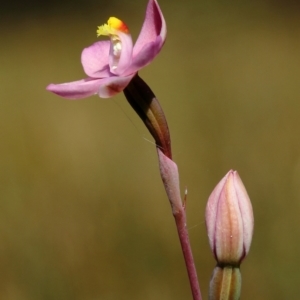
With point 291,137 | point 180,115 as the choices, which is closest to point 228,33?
point 180,115

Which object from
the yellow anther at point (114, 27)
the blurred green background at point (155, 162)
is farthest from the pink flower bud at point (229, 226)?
the blurred green background at point (155, 162)

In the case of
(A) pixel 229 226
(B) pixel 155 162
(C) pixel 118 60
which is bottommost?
(B) pixel 155 162

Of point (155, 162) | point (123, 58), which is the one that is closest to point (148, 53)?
point (123, 58)

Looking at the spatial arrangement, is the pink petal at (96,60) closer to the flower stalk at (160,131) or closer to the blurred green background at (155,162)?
the flower stalk at (160,131)

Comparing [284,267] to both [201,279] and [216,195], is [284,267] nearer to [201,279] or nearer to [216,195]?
[201,279]

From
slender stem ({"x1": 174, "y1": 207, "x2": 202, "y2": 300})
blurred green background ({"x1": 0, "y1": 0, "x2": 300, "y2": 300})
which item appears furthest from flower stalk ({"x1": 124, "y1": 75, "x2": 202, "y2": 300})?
blurred green background ({"x1": 0, "y1": 0, "x2": 300, "y2": 300})

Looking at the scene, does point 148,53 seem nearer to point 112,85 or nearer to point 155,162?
point 112,85

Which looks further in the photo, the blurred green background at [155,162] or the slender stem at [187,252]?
the blurred green background at [155,162]

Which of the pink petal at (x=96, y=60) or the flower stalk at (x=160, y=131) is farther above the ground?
the pink petal at (x=96, y=60)

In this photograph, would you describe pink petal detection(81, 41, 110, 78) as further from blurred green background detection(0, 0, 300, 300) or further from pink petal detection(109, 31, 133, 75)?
blurred green background detection(0, 0, 300, 300)
